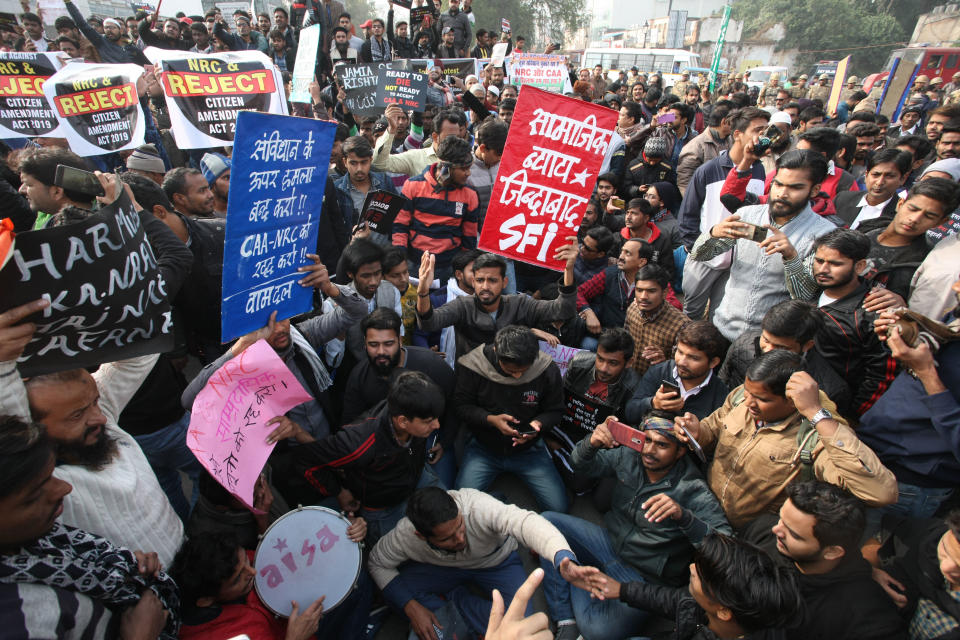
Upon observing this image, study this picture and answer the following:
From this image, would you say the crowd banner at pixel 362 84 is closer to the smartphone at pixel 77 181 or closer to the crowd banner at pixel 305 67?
the crowd banner at pixel 305 67

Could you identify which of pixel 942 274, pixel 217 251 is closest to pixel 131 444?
pixel 217 251

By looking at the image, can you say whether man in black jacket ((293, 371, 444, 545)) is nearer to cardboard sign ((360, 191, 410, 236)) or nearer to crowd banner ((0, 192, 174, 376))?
crowd banner ((0, 192, 174, 376))

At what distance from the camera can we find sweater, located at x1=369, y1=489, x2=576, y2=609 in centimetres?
291

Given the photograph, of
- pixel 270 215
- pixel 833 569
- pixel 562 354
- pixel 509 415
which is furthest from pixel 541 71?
pixel 833 569

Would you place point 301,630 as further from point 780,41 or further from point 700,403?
point 780,41

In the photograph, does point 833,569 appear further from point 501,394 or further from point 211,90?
point 211,90

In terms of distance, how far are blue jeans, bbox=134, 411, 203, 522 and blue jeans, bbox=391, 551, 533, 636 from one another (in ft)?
5.17

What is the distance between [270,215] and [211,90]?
11.2 feet

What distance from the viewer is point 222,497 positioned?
2857 millimetres

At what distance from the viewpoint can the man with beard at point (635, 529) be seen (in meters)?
2.92

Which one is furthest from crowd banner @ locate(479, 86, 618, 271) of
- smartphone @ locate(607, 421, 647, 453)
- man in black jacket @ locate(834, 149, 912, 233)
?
man in black jacket @ locate(834, 149, 912, 233)

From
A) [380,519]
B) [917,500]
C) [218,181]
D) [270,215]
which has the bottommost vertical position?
[380,519]

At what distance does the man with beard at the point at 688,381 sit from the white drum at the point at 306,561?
2098 mm

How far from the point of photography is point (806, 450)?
2.65m
